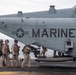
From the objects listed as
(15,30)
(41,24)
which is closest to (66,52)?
(41,24)

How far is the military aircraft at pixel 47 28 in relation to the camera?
18.8m

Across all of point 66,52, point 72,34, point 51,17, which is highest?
point 51,17

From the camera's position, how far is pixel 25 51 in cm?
1880

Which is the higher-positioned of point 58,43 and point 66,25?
point 66,25

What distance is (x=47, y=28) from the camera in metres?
18.9

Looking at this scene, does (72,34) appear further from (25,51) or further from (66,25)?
(25,51)

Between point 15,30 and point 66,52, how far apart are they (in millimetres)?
3743

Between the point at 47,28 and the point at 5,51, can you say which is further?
the point at 5,51

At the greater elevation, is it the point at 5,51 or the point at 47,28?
the point at 47,28

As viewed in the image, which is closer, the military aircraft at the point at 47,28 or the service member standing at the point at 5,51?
the military aircraft at the point at 47,28

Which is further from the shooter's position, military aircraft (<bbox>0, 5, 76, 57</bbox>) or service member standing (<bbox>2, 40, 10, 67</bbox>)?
service member standing (<bbox>2, 40, 10, 67</bbox>)

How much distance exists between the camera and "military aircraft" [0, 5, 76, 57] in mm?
18781

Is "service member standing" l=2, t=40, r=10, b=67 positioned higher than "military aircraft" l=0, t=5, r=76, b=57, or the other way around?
"military aircraft" l=0, t=5, r=76, b=57

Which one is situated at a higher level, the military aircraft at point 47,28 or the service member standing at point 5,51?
the military aircraft at point 47,28
